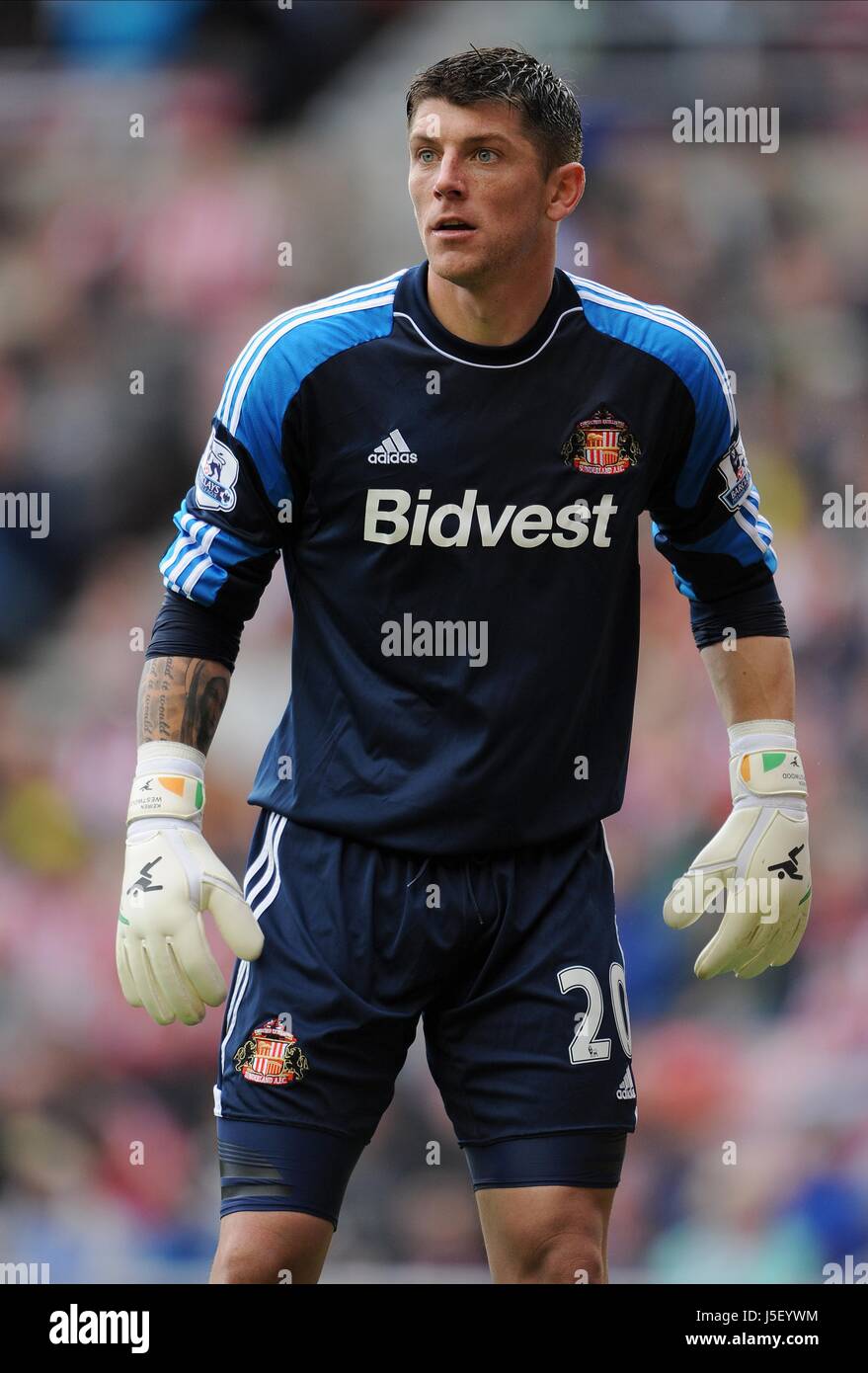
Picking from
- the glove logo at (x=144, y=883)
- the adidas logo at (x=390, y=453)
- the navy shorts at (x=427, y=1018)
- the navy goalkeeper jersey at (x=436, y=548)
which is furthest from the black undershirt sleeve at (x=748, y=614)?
the glove logo at (x=144, y=883)

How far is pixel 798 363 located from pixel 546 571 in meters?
2.13

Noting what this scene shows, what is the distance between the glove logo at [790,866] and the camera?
8.95 feet

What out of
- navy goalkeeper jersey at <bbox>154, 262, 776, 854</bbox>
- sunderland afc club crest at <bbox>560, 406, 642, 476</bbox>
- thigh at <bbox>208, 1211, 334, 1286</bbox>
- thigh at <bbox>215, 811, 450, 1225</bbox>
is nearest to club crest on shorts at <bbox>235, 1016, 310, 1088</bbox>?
thigh at <bbox>215, 811, 450, 1225</bbox>

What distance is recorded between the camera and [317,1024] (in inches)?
93.7

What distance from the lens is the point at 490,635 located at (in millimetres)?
2461

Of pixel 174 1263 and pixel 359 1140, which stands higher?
pixel 359 1140

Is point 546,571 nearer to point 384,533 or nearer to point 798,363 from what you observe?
point 384,533

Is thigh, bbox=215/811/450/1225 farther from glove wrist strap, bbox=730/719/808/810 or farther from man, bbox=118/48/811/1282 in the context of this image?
glove wrist strap, bbox=730/719/808/810

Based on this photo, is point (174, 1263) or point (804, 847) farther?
point (174, 1263)

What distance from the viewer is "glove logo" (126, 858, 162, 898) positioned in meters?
2.43

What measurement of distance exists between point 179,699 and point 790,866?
3.27 ft

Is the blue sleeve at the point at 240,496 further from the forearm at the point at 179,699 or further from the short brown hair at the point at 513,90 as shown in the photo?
the short brown hair at the point at 513,90

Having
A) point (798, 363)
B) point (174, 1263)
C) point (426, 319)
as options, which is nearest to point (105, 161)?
point (798, 363)

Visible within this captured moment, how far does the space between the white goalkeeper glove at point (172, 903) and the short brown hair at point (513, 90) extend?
1.02 meters
